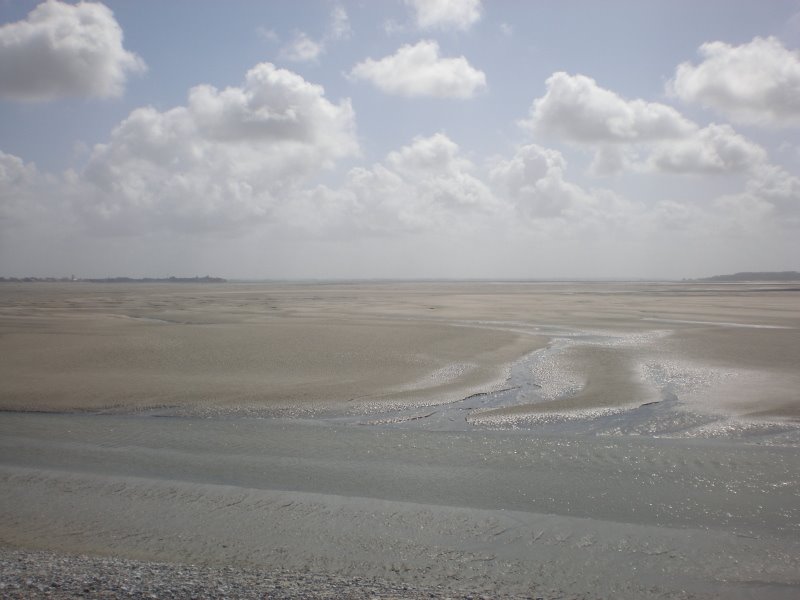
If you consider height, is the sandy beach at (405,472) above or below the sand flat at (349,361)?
below

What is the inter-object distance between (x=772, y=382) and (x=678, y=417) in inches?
189

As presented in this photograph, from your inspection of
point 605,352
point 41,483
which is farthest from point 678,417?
point 41,483

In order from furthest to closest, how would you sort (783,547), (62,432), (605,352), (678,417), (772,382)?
1. (605,352)
2. (772,382)
3. (678,417)
4. (62,432)
5. (783,547)

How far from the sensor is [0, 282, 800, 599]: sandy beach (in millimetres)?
5605

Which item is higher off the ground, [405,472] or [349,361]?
[349,361]

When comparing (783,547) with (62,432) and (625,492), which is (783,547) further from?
(62,432)

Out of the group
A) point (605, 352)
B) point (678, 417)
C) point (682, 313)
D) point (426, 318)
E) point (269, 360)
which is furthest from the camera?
point (682, 313)

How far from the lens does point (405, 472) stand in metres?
8.37

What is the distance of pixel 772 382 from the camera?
555 inches

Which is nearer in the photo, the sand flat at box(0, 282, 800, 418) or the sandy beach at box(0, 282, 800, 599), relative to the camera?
the sandy beach at box(0, 282, 800, 599)

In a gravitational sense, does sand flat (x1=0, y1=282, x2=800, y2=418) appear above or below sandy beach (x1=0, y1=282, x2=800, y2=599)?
above

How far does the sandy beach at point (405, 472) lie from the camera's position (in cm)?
561

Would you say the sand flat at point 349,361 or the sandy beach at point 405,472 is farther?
the sand flat at point 349,361

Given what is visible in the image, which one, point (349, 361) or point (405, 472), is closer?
point (405, 472)
